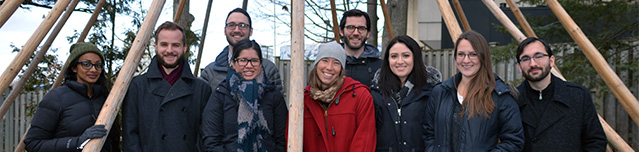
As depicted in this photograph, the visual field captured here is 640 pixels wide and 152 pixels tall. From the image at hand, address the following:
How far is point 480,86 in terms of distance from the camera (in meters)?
2.76

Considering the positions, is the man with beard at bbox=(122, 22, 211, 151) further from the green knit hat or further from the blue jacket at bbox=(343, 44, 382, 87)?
the blue jacket at bbox=(343, 44, 382, 87)

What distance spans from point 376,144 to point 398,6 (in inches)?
210

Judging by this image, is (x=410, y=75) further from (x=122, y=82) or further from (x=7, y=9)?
(x=7, y=9)

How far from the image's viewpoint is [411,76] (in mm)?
3121

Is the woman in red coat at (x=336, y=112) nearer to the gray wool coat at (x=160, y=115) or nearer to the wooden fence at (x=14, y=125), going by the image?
the gray wool coat at (x=160, y=115)

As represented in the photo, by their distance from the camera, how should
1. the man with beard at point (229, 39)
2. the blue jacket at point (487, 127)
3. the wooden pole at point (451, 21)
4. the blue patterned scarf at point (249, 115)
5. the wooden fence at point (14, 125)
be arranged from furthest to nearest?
the wooden fence at point (14, 125) → the man with beard at point (229, 39) → the wooden pole at point (451, 21) → the blue patterned scarf at point (249, 115) → the blue jacket at point (487, 127)

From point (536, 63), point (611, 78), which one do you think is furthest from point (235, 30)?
point (611, 78)

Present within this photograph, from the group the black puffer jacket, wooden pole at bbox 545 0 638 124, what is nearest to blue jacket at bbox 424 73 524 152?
wooden pole at bbox 545 0 638 124

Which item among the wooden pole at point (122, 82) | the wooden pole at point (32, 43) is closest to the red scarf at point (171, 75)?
the wooden pole at point (122, 82)

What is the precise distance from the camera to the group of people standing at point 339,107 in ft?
9.15

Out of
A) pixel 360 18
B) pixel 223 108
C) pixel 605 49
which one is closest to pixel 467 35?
pixel 360 18

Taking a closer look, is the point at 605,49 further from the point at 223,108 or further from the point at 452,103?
the point at 223,108

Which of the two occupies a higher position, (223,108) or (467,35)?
(467,35)

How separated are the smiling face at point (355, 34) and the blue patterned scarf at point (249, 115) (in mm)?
941
